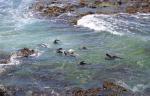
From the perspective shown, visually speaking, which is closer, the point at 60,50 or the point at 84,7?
the point at 60,50

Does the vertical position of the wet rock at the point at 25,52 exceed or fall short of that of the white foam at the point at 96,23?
it falls short

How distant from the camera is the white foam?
3485 centimetres

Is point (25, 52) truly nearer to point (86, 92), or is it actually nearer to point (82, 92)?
point (82, 92)

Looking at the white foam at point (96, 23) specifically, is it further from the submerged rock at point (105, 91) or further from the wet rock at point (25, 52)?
the submerged rock at point (105, 91)

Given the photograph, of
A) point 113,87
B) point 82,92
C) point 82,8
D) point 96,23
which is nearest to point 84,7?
point 82,8

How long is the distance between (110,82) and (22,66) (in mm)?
6999

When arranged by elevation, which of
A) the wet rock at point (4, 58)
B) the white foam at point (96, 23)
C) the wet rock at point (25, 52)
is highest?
the white foam at point (96, 23)

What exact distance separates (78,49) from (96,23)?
687 centimetres

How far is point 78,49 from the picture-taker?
30.5 metres

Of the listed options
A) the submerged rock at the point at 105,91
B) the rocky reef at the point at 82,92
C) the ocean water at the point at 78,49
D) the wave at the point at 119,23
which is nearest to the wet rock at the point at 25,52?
the ocean water at the point at 78,49

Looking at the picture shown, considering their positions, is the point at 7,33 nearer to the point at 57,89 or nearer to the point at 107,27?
the point at 107,27

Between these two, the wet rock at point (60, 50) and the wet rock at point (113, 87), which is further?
the wet rock at point (60, 50)

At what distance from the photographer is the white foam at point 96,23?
1372 inches

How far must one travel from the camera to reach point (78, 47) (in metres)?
31.0
